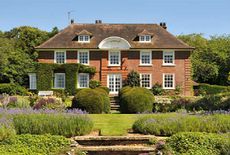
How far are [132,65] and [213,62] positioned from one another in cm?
2227

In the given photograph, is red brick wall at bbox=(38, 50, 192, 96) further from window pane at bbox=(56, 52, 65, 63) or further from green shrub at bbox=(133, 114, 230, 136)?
green shrub at bbox=(133, 114, 230, 136)

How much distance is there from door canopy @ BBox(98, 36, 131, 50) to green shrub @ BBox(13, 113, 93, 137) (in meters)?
26.8

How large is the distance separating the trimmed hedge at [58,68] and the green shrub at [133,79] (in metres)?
4.29

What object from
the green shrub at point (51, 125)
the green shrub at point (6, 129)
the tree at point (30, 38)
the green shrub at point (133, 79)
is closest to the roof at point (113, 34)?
the green shrub at point (133, 79)

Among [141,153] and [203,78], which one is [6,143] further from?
[203,78]

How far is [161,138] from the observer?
1148 centimetres

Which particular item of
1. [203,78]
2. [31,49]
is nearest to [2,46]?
[31,49]

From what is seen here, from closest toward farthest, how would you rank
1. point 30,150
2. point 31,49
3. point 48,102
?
point 30,150 → point 48,102 → point 31,49

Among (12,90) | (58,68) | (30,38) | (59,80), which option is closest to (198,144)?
(58,68)

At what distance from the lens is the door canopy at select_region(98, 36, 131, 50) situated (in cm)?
3869

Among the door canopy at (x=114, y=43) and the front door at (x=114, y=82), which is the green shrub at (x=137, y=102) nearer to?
the front door at (x=114, y=82)

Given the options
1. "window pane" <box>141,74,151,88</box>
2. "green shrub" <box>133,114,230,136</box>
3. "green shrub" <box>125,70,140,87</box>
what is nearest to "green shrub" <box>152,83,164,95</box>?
"window pane" <box>141,74,151,88</box>

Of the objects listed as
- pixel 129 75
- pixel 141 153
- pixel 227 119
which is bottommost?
pixel 141 153

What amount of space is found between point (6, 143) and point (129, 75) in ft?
93.7
